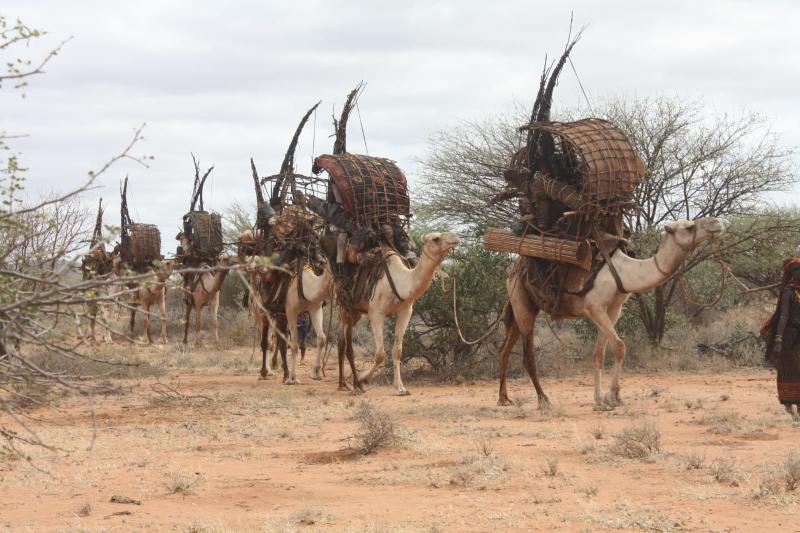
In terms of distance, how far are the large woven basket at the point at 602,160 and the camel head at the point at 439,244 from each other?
1909 millimetres

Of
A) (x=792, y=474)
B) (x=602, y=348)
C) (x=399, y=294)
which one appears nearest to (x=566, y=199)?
(x=602, y=348)

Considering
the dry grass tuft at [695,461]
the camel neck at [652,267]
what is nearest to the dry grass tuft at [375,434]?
the dry grass tuft at [695,461]

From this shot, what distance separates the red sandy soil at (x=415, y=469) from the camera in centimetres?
740

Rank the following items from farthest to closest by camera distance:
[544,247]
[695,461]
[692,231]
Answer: [544,247] → [692,231] → [695,461]

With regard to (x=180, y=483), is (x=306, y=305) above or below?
above

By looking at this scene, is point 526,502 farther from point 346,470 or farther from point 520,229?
point 520,229

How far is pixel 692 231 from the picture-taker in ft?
39.9

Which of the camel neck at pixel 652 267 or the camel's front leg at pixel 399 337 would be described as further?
the camel's front leg at pixel 399 337

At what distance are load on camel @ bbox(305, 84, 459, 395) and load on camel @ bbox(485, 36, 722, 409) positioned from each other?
5.51 ft

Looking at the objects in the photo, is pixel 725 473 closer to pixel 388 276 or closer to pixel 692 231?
pixel 692 231

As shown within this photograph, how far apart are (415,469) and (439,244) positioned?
547cm

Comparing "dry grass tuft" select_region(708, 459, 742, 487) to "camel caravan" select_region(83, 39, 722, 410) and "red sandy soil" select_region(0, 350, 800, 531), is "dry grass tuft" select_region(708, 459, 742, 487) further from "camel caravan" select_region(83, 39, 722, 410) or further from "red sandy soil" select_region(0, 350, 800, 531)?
"camel caravan" select_region(83, 39, 722, 410)

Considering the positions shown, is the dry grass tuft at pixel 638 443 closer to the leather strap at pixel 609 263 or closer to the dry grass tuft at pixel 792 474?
the dry grass tuft at pixel 792 474

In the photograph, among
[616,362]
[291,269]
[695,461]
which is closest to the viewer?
[695,461]
